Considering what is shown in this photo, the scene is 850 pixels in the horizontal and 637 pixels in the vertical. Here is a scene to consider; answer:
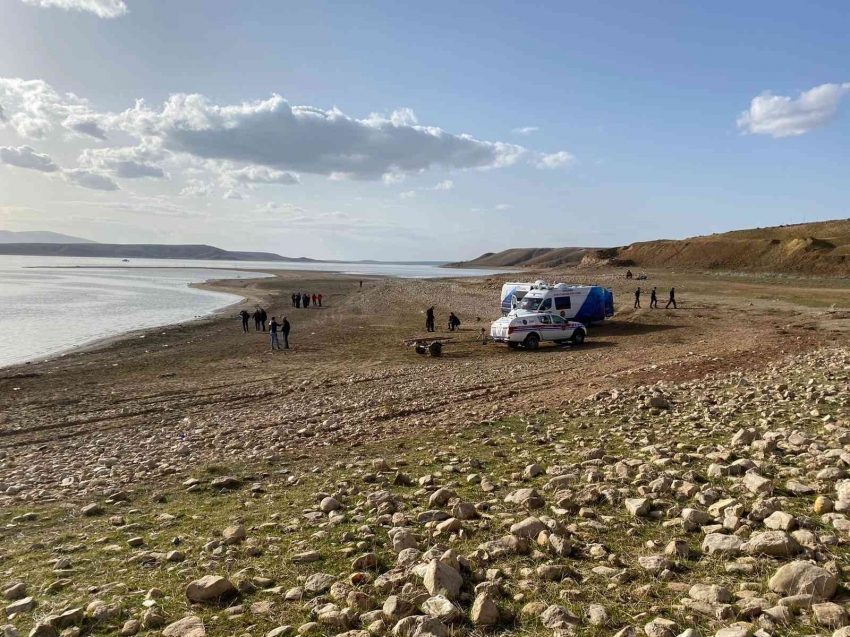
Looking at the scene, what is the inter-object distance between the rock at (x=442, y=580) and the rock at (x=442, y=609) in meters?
0.12

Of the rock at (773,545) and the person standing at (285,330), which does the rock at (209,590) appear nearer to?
the rock at (773,545)

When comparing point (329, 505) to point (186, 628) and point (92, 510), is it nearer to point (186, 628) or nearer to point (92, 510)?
point (186, 628)

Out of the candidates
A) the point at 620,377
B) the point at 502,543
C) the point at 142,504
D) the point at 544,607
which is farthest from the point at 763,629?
the point at 620,377

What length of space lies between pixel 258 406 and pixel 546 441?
9.84 m

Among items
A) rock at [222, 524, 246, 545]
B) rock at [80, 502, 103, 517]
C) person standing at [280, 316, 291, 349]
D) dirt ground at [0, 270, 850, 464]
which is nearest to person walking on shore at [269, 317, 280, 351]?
person standing at [280, 316, 291, 349]

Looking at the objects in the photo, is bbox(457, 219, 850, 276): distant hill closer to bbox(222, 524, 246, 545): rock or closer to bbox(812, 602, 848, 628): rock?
bbox(812, 602, 848, 628): rock

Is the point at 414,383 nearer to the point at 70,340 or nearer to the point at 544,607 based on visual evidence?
the point at 544,607

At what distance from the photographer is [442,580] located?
4.58 meters

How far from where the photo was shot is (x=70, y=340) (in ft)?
114

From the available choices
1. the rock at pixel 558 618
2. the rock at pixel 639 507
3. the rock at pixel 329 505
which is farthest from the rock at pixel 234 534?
the rock at pixel 639 507

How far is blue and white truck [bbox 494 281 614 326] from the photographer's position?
104 ft

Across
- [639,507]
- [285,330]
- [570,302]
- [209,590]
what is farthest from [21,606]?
[570,302]

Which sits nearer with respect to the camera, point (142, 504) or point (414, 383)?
point (142, 504)

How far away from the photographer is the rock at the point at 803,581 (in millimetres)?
4047
